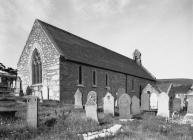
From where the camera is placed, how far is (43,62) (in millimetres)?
19234

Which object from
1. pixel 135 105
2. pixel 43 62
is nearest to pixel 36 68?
pixel 43 62

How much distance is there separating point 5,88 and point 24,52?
184 inches

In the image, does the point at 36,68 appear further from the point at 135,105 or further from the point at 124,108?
the point at 124,108

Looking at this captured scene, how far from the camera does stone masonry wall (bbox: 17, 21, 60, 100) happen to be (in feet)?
59.0

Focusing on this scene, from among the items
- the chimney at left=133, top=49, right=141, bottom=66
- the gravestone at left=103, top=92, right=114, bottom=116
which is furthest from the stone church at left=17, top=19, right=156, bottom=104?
the chimney at left=133, top=49, right=141, bottom=66

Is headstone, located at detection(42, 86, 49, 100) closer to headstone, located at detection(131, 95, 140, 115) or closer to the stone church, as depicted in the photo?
the stone church

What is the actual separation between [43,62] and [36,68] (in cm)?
161

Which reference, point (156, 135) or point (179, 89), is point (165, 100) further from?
point (179, 89)

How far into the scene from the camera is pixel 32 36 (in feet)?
67.9

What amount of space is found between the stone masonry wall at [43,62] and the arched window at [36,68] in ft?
1.09

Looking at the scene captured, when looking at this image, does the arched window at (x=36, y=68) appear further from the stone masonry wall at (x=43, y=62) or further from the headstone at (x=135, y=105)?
the headstone at (x=135, y=105)

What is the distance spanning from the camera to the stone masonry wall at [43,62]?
18.0 metres

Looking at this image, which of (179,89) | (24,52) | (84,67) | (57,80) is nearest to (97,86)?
(84,67)

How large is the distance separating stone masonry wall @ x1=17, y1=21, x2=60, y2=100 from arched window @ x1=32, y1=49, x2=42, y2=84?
33 cm
